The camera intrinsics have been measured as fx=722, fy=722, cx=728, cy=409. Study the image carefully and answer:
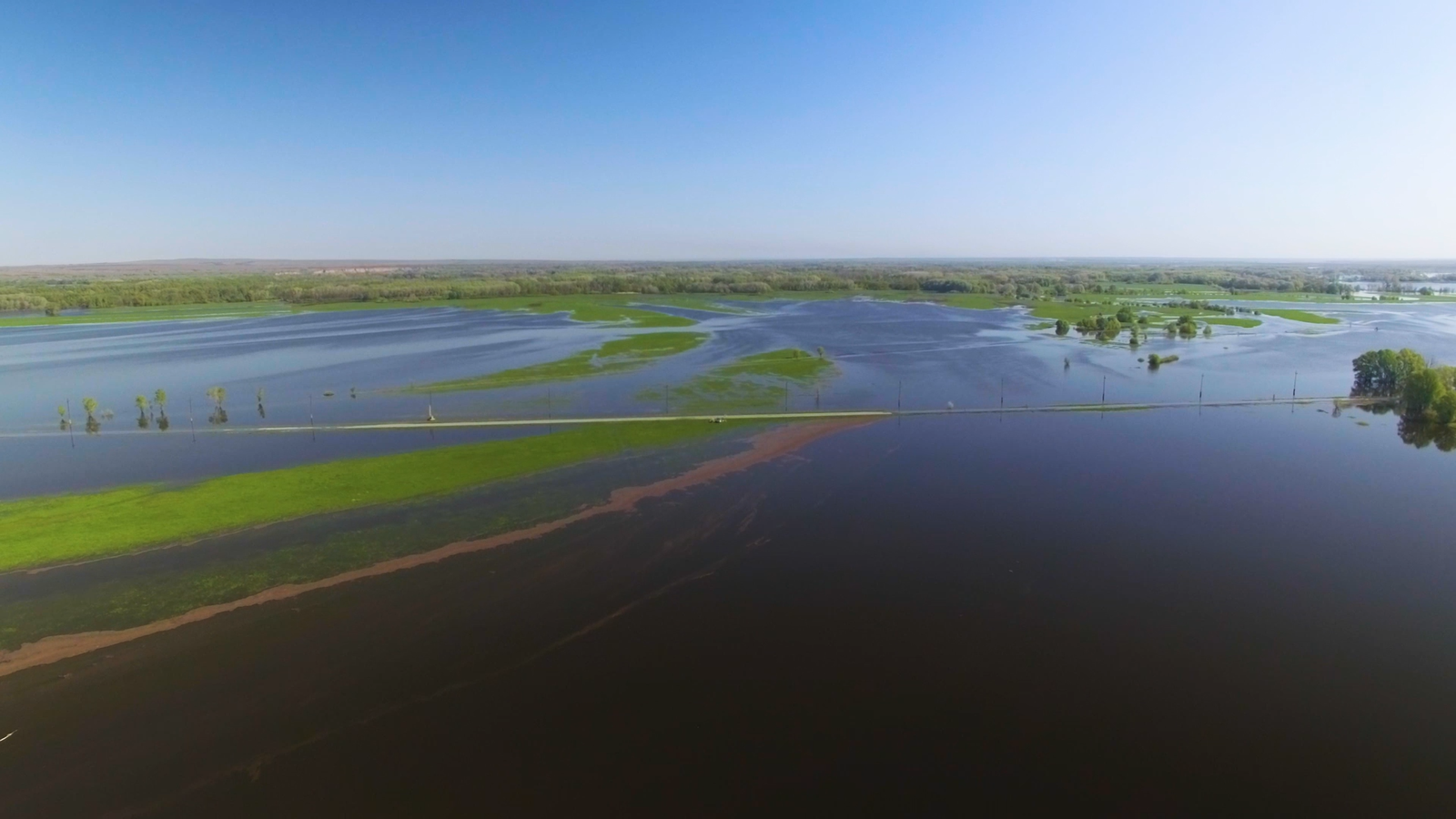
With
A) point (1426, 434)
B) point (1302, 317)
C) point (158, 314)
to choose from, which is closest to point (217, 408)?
point (1426, 434)

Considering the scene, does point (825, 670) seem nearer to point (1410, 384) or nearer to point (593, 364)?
point (593, 364)

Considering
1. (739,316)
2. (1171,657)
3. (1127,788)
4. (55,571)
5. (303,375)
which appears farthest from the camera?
(739,316)

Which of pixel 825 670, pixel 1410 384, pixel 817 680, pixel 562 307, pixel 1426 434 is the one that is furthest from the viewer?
pixel 562 307

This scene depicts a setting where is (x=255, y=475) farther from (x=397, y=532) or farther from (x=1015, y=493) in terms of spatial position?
(x=1015, y=493)

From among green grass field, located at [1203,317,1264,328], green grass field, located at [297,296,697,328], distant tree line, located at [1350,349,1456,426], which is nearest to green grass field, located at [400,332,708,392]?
green grass field, located at [297,296,697,328]

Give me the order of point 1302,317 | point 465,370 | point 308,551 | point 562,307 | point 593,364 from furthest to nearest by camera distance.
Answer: point 562,307 < point 1302,317 < point 593,364 < point 465,370 < point 308,551

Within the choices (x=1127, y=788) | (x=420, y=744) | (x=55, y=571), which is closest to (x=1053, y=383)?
(x=1127, y=788)

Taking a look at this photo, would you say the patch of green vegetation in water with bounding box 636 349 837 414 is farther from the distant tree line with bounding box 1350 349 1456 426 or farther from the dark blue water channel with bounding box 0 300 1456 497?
the distant tree line with bounding box 1350 349 1456 426

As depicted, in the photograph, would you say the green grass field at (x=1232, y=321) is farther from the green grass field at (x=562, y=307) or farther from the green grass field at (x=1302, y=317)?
the green grass field at (x=562, y=307)
